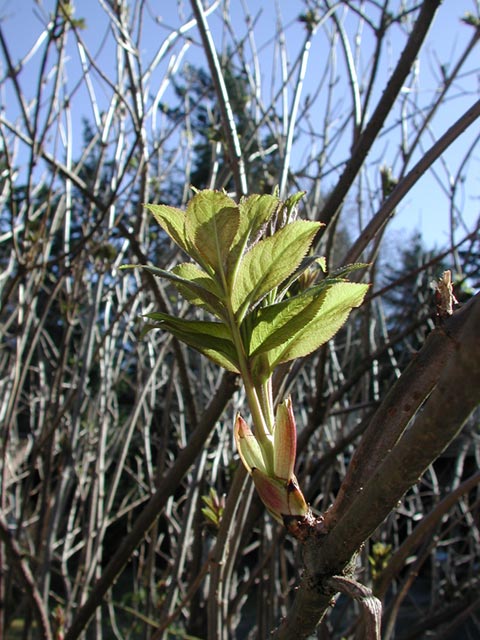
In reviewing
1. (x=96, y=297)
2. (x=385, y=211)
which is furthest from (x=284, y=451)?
(x=96, y=297)

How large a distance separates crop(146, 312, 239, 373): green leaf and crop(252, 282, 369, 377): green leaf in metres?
0.03

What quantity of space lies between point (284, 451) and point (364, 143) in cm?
81

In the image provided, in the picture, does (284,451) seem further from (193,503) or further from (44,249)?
(44,249)

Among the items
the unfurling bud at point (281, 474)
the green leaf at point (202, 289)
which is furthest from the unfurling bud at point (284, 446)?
the green leaf at point (202, 289)

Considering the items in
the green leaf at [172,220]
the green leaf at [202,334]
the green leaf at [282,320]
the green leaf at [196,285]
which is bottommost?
the green leaf at [202,334]

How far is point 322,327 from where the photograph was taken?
1.87ft

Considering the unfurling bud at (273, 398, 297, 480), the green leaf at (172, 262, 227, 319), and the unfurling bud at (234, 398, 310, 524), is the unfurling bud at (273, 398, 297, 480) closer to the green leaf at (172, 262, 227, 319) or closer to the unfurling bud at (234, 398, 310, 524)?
the unfurling bud at (234, 398, 310, 524)

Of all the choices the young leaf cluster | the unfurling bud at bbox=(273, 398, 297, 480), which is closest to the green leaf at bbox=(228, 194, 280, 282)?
the young leaf cluster

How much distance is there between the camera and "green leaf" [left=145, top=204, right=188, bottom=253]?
0.54 meters

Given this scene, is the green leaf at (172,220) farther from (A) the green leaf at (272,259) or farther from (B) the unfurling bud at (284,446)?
(B) the unfurling bud at (284,446)

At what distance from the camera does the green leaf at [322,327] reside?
0.56 meters

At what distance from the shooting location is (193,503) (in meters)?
1.87

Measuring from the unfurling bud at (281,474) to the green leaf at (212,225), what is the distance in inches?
Result: 5.6

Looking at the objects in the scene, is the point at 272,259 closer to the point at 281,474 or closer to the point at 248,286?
the point at 248,286
